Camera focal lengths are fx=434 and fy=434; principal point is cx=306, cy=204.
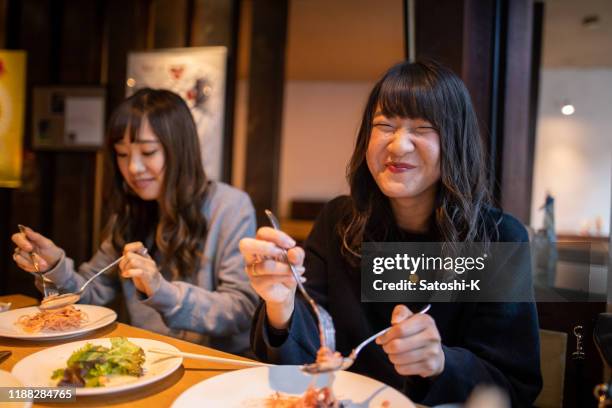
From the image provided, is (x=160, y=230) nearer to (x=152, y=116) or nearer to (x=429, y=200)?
(x=152, y=116)

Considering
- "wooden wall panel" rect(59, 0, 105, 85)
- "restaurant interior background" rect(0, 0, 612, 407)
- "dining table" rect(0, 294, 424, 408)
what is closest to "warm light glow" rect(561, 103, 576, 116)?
"restaurant interior background" rect(0, 0, 612, 407)

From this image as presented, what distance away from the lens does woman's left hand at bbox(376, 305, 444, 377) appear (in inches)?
26.0

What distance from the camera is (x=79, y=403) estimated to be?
64 cm

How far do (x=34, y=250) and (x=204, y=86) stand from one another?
1.57 meters

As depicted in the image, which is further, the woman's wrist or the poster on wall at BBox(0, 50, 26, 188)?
the poster on wall at BBox(0, 50, 26, 188)

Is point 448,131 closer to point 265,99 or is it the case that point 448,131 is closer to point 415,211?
point 415,211

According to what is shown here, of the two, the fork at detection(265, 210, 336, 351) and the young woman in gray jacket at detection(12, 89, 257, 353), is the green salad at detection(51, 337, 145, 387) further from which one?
the young woman in gray jacket at detection(12, 89, 257, 353)

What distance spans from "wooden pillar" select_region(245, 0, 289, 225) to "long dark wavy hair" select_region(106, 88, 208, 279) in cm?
110

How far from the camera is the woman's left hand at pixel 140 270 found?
3.31ft

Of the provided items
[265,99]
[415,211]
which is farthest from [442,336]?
[265,99]

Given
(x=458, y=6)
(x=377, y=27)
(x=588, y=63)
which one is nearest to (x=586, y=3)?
(x=588, y=63)

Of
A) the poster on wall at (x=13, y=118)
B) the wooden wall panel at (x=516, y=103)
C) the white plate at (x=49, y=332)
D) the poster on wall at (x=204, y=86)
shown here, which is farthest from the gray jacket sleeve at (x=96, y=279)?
the poster on wall at (x=13, y=118)

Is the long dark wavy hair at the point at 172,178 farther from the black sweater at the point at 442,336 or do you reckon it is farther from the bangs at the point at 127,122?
the black sweater at the point at 442,336

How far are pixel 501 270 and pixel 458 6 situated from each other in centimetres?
102
